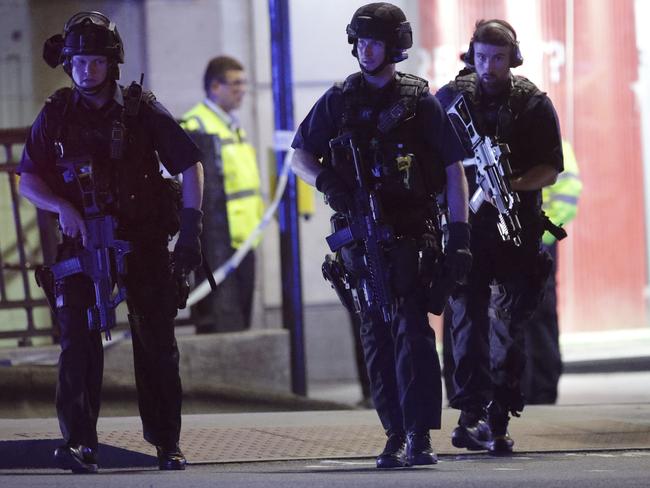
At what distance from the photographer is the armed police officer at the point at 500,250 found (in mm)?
8523

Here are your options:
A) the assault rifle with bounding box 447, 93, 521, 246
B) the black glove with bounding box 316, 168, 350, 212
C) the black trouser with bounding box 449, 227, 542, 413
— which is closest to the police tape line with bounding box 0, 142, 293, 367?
the black trouser with bounding box 449, 227, 542, 413

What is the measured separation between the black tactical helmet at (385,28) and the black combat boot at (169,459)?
180 cm

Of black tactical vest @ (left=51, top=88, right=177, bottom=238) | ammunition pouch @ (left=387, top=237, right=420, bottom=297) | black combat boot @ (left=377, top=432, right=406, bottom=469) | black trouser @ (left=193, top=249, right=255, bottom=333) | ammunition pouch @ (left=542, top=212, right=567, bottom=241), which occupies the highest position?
black tactical vest @ (left=51, top=88, right=177, bottom=238)

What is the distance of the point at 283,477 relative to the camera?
7.13m

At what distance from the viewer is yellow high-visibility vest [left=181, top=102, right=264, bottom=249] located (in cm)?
1241

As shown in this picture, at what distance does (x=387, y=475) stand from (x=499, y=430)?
4.66 ft

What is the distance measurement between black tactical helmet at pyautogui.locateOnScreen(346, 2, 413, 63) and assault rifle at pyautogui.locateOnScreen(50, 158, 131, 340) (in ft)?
3.97

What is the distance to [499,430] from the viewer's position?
8.48 metres

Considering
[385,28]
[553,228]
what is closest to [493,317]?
[553,228]

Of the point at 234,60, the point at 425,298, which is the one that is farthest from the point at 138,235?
the point at 234,60

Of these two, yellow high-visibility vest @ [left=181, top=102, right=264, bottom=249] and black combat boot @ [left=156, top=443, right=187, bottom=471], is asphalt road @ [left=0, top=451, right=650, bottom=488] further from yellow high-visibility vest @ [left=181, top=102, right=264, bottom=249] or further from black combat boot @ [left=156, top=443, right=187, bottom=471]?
yellow high-visibility vest @ [left=181, top=102, right=264, bottom=249]

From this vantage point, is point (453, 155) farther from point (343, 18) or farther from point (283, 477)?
point (343, 18)

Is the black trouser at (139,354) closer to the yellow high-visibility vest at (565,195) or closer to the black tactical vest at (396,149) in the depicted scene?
the black tactical vest at (396,149)

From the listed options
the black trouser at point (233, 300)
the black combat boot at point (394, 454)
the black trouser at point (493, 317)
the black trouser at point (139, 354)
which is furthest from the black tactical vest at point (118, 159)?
the black trouser at point (233, 300)
